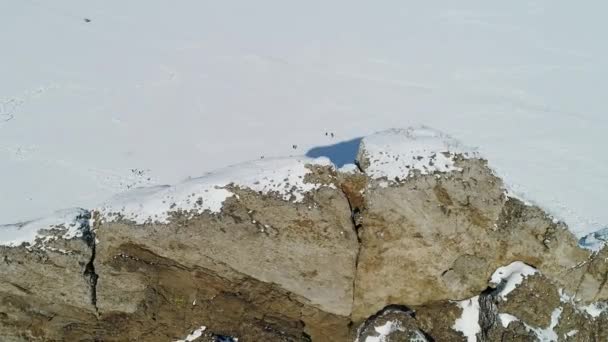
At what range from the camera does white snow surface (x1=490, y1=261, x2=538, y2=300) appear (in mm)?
11914

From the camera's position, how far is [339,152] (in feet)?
66.4

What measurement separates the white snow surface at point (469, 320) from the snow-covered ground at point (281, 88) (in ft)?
23.9

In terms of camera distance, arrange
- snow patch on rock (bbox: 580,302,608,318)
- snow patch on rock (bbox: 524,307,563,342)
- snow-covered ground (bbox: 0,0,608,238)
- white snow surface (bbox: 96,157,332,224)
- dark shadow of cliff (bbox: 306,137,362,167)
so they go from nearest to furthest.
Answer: snow patch on rock (bbox: 524,307,563,342) < white snow surface (bbox: 96,157,332,224) < snow patch on rock (bbox: 580,302,608,318) < snow-covered ground (bbox: 0,0,608,238) < dark shadow of cliff (bbox: 306,137,362,167)

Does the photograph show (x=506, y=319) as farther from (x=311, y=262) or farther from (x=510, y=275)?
(x=311, y=262)

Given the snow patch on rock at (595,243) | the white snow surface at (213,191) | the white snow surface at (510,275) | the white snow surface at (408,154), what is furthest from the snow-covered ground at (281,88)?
the white snow surface at (408,154)

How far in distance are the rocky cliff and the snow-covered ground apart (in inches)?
253

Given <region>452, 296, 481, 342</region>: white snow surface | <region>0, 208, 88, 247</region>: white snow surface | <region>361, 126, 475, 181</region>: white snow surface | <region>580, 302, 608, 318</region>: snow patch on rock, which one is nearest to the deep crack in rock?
<region>0, 208, 88, 247</region>: white snow surface

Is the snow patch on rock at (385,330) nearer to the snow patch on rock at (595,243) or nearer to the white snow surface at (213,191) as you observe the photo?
the white snow surface at (213,191)

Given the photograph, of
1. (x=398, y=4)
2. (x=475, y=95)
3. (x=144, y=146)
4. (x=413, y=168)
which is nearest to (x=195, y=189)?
(x=413, y=168)

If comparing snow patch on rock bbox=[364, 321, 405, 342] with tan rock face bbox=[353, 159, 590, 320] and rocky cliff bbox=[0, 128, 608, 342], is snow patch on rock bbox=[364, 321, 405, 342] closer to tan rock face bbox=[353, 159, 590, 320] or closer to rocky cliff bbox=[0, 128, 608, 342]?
rocky cliff bbox=[0, 128, 608, 342]

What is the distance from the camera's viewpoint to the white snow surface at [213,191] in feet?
39.4

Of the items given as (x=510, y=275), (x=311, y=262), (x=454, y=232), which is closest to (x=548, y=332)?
(x=510, y=275)

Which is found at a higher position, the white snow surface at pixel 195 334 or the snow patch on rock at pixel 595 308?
the snow patch on rock at pixel 595 308

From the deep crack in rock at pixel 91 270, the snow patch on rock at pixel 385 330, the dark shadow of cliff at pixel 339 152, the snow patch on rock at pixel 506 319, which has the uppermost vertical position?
the deep crack in rock at pixel 91 270
